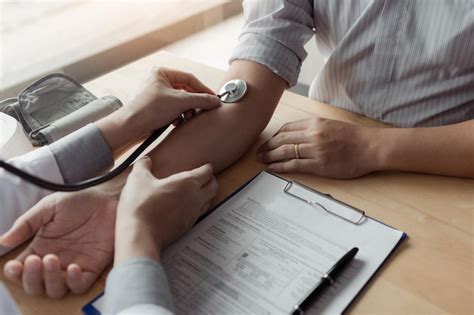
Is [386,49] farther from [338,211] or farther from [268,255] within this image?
[268,255]

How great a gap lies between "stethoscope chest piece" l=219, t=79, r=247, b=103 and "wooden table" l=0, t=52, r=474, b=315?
9 centimetres

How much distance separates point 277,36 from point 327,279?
0.52 metres

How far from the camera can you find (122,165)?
72cm

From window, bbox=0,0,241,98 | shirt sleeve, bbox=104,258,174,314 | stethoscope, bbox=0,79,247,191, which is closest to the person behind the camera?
shirt sleeve, bbox=104,258,174,314

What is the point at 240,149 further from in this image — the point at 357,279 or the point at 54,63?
the point at 54,63

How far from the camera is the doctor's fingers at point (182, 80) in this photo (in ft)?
→ 2.77

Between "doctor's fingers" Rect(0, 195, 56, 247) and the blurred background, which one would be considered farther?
the blurred background

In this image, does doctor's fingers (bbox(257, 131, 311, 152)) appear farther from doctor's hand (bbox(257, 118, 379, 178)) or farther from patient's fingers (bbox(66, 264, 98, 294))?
patient's fingers (bbox(66, 264, 98, 294))

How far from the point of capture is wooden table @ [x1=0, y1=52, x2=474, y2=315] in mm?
559

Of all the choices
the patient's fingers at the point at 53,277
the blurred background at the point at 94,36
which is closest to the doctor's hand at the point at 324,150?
the patient's fingers at the point at 53,277

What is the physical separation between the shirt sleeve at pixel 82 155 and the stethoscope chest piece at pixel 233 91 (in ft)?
0.80

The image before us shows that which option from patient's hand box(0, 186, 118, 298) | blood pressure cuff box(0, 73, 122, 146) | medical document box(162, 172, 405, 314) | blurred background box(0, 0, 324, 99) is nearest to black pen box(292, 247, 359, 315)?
medical document box(162, 172, 405, 314)

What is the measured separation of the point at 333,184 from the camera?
0.75 m

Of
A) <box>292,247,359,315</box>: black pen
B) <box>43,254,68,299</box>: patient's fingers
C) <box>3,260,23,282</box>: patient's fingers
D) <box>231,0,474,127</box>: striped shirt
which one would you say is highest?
<box>231,0,474,127</box>: striped shirt
